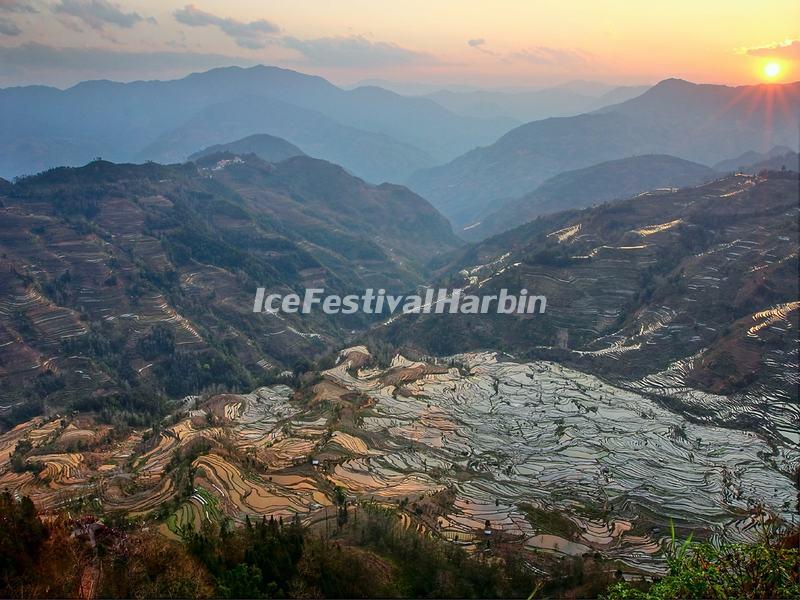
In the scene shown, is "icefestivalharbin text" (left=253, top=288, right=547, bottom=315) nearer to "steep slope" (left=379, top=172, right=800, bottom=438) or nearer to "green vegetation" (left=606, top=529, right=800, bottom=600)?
"steep slope" (left=379, top=172, right=800, bottom=438)

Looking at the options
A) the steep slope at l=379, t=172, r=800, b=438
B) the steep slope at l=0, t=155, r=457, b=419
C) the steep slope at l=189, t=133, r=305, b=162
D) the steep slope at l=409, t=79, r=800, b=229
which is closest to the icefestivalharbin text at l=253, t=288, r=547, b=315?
the steep slope at l=379, t=172, r=800, b=438

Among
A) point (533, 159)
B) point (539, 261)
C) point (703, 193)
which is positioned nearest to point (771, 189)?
point (703, 193)

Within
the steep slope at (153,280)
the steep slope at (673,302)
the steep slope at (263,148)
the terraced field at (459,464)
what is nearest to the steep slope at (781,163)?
the steep slope at (673,302)

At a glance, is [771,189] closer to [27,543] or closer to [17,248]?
[27,543]

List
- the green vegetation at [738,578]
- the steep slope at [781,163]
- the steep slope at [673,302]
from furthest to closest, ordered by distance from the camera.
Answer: the steep slope at [781,163]
the steep slope at [673,302]
the green vegetation at [738,578]

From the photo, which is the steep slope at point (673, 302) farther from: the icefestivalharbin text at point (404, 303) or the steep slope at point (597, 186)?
the steep slope at point (597, 186)

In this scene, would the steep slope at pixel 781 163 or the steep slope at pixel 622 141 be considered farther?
the steep slope at pixel 622 141
